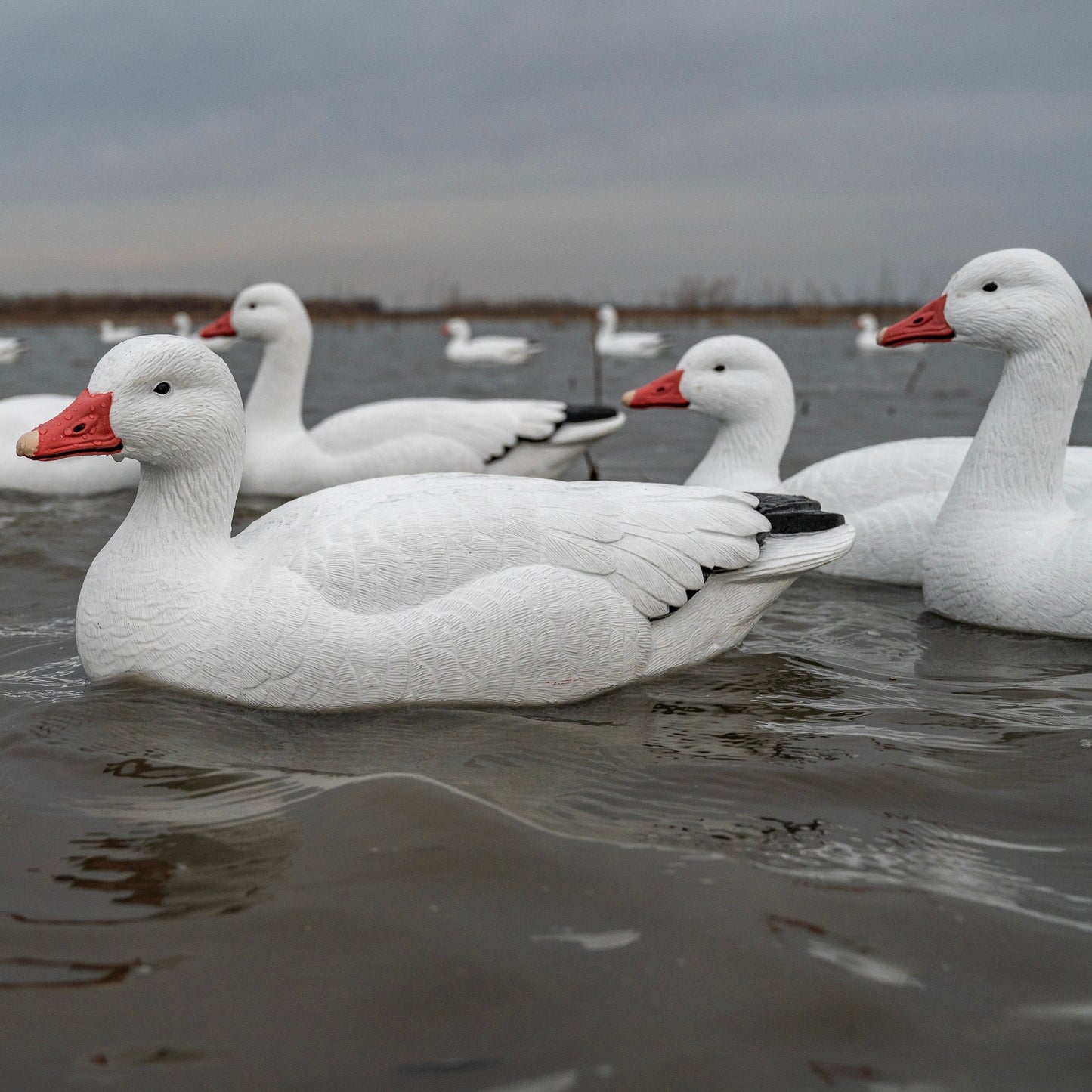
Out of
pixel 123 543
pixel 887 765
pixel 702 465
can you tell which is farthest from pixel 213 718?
pixel 702 465

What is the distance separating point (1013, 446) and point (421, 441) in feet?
14.0

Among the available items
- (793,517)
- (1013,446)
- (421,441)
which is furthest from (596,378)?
(793,517)

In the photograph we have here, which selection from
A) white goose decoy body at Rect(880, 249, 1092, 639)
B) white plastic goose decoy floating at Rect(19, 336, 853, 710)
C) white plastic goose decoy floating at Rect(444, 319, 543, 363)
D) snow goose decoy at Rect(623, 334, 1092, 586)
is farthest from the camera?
white plastic goose decoy floating at Rect(444, 319, 543, 363)

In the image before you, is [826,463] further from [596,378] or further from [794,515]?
[596,378]

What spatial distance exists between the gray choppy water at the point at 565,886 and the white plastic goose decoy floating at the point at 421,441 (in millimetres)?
3890

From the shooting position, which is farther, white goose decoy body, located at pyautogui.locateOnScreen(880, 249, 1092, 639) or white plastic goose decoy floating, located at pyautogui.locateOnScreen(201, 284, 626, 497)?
white plastic goose decoy floating, located at pyautogui.locateOnScreen(201, 284, 626, 497)

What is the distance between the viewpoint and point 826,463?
7.13 metres

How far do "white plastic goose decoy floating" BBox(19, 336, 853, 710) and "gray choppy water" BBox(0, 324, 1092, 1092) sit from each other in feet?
0.51

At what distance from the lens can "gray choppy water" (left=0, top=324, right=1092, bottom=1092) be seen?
96.5 inches

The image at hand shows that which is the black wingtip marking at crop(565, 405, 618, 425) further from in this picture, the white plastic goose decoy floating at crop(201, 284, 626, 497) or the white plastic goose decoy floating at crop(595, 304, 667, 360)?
the white plastic goose decoy floating at crop(595, 304, 667, 360)

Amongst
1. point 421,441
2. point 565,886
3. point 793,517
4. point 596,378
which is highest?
point 596,378

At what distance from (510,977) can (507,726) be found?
1.60 meters

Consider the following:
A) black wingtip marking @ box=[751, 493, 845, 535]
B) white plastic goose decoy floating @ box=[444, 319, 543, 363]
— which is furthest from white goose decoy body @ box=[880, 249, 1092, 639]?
white plastic goose decoy floating @ box=[444, 319, 543, 363]

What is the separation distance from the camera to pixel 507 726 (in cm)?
422
